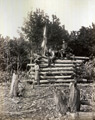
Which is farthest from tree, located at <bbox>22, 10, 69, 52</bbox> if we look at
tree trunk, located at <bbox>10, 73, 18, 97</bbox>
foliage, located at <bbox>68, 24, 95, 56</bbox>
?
tree trunk, located at <bbox>10, 73, 18, 97</bbox>

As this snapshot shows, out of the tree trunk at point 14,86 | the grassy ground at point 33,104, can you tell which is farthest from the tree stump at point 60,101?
the tree trunk at point 14,86

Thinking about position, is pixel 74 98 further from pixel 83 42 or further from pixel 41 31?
pixel 41 31

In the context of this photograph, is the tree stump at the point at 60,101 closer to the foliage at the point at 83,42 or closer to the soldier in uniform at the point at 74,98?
the soldier in uniform at the point at 74,98

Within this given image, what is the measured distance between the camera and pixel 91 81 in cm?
226

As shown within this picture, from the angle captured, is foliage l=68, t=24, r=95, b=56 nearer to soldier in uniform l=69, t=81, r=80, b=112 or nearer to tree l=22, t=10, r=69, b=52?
tree l=22, t=10, r=69, b=52

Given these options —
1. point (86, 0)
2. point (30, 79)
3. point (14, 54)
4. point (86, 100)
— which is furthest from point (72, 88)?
point (86, 0)

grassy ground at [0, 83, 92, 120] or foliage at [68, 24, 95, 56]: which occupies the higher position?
foliage at [68, 24, 95, 56]

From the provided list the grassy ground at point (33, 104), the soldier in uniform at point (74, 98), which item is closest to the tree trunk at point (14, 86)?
the grassy ground at point (33, 104)

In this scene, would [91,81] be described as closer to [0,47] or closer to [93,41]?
[93,41]

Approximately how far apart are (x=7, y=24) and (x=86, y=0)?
50 centimetres

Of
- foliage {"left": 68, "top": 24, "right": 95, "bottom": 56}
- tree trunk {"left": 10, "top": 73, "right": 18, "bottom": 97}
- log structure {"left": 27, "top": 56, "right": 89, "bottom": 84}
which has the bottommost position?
tree trunk {"left": 10, "top": 73, "right": 18, "bottom": 97}

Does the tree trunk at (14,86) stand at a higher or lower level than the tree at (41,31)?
lower

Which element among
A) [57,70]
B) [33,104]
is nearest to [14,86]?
[33,104]

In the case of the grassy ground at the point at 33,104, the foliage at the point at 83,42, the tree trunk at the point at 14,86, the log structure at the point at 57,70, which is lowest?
the grassy ground at the point at 33,104
